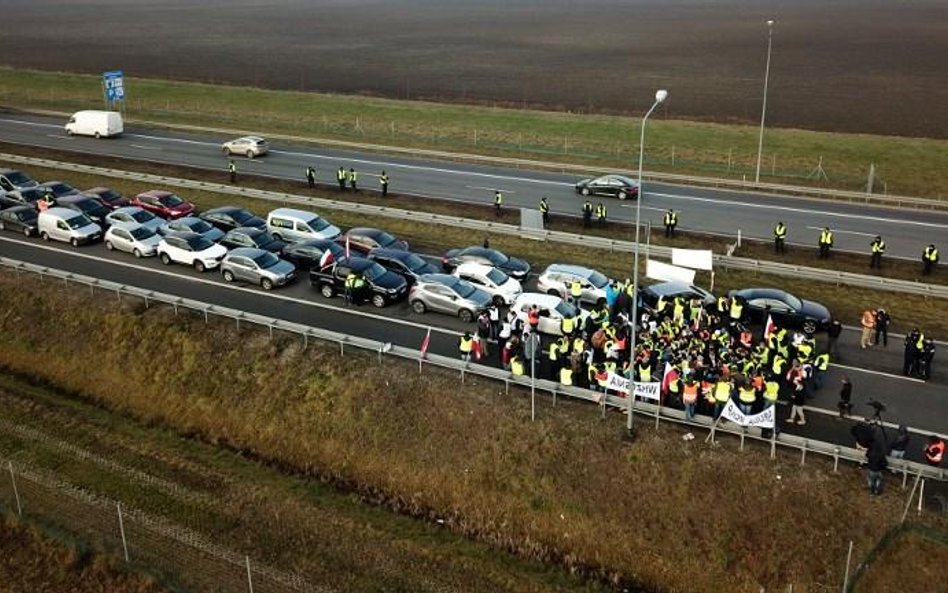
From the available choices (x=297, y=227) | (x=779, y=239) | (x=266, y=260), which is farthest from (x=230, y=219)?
(x=779, y=239)

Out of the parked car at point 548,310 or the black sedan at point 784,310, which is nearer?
the parked car at point 548,310

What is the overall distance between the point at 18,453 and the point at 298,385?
771 centimetres

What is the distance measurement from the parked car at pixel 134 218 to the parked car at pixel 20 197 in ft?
20.9

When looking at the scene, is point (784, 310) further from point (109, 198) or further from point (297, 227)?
point (109, 198)

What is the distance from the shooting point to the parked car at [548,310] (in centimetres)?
2658

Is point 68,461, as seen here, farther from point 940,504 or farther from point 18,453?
point 940,504

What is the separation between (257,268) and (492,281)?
8.60m

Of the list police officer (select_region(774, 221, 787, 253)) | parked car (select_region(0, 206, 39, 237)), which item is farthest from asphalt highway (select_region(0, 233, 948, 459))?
police officer (select_region(774, 221, 787, 253))

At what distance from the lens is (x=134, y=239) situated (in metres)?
34.2

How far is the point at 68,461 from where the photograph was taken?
22812 millimetres

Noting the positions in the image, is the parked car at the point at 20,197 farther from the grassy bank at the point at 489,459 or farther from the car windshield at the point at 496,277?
the car windshield at the point at 496,277

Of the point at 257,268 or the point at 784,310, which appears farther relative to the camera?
the point at 257,268

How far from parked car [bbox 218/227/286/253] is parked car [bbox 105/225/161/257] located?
304cm

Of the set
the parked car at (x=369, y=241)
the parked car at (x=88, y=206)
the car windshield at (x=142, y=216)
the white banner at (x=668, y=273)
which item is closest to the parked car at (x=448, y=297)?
the parked car at (x=369, y=241)
